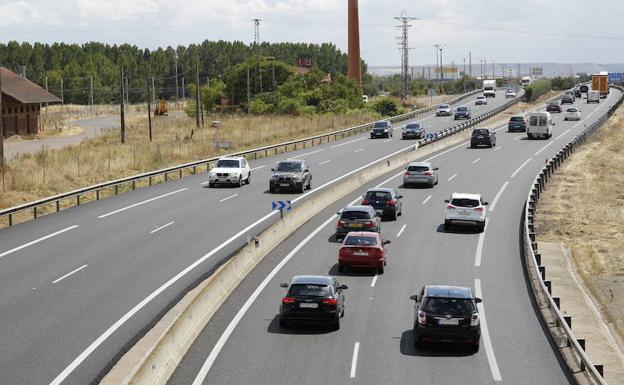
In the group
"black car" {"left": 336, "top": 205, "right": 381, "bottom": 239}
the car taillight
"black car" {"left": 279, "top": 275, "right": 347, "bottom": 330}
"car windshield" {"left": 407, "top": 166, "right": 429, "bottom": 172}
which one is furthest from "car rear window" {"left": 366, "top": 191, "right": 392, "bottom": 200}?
the car taillight

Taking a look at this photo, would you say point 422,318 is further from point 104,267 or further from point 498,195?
point 498,195

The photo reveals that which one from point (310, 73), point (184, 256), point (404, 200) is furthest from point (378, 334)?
point (310, 73)

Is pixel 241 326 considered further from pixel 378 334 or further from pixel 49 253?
pixel 49 253

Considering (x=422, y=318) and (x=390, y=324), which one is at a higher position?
(x=422, y=318)

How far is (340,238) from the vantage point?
36656mm

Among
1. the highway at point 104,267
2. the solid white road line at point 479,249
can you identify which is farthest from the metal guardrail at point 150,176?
the solid white road line at point 479,249

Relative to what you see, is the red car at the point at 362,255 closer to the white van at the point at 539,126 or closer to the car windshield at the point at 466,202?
the car windshield at the point at 466,202

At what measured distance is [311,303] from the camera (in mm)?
22984

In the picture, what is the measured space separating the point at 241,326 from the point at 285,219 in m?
14.0

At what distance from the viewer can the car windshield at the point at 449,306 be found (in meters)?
21.6

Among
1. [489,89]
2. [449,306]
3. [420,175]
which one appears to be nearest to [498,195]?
[420,175]

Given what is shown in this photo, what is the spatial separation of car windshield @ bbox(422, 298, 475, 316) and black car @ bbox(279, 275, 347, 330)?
2520mm

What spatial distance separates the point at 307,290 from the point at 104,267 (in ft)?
30.2

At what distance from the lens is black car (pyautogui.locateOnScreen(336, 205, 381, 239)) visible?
36.2 m
